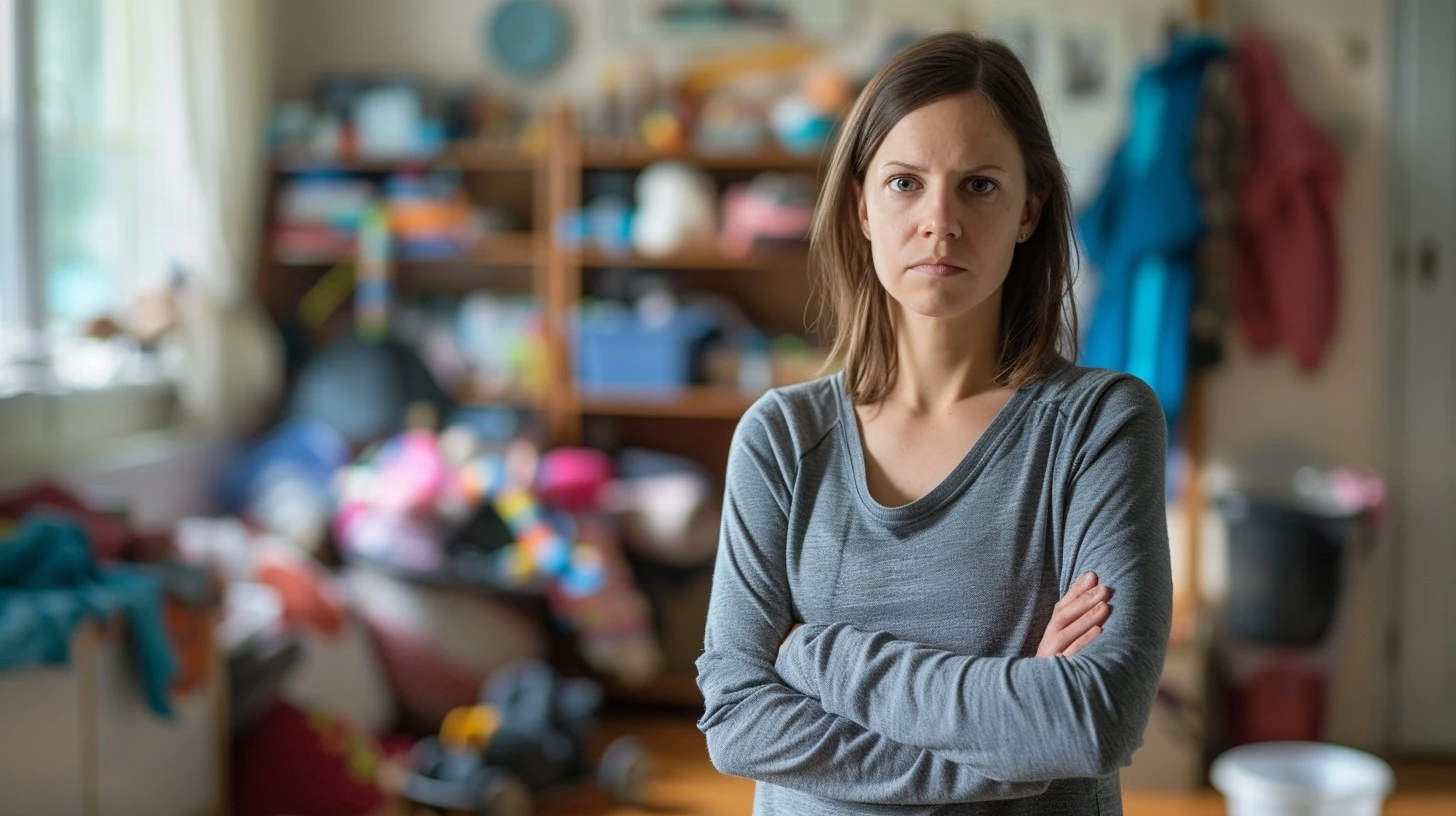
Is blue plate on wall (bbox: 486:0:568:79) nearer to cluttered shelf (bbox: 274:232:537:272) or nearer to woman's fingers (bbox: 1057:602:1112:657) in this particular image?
cluttered shelf (bbox: 274:232:537:272)

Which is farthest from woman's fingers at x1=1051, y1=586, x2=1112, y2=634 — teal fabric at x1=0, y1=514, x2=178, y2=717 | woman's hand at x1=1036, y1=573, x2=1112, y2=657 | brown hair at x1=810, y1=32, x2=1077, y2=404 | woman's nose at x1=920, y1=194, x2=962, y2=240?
teal fabric at x1=0, y1=514, x2=178, y2=717

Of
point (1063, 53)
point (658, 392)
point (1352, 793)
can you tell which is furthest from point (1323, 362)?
point (658, 392)

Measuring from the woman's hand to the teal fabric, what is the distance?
1960 mm

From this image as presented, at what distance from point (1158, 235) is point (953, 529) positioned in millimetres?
2877

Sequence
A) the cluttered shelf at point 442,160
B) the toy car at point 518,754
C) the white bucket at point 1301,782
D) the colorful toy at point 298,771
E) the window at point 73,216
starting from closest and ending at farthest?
Answer: the white bucket at point 1301,782 < the colorful toy at point 298,771 < the toy car at point 518,754 < the window at point 73,216 < the cluttered shelf at point 442,160

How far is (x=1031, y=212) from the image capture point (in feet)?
4.36

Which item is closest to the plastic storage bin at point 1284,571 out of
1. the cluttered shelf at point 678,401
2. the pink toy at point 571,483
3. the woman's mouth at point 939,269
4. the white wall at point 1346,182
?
the white wall at point 1346,182

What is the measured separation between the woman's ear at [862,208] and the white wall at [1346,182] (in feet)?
9.95

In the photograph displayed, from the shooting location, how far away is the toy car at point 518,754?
334 cm

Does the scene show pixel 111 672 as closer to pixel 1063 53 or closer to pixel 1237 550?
pixel 1237 550

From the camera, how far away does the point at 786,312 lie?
454 centimetres

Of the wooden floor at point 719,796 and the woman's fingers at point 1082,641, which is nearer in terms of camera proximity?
the woman's fingers at point 1082,641

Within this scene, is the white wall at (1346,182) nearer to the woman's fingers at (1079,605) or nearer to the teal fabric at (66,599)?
the teal fabric at (66,599)

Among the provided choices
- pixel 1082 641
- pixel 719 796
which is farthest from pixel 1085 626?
pixel 719 796
